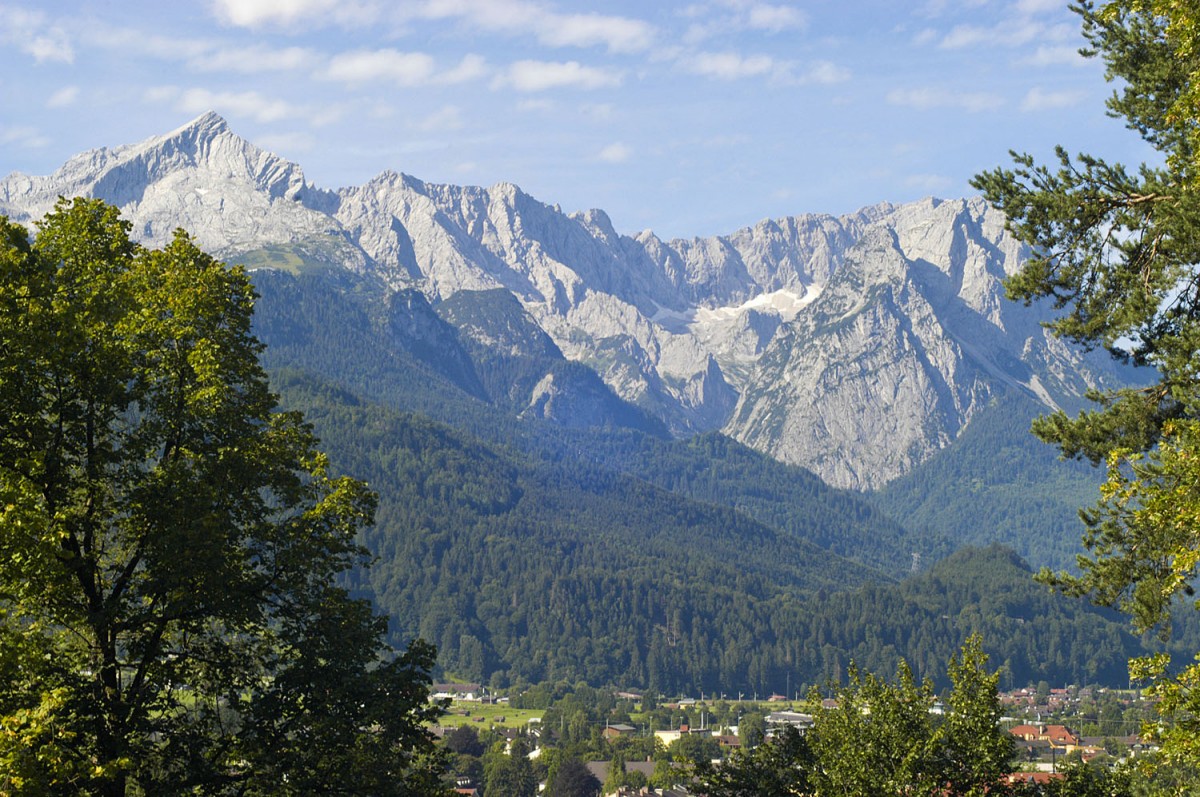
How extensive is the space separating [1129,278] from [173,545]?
26.1m

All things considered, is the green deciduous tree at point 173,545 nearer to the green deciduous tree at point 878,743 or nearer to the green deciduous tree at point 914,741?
the green deciduous tree at point 878,743

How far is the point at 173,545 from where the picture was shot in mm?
30984

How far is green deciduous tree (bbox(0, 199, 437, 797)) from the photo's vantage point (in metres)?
29.7

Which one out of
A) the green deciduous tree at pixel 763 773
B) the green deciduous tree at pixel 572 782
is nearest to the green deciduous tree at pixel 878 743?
the green deciduous tree at pixel 763 773

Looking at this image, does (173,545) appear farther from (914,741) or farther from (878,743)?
(914,741)

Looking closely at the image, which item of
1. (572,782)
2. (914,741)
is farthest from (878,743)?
(572,782)

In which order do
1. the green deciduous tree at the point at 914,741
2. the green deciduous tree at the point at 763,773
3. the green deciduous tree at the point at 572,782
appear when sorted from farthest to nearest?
the green deciduous tree at the point at 572,782 < the green deciduous tree at the point at 763,773 < the green deciduous tree at the point at 914,741

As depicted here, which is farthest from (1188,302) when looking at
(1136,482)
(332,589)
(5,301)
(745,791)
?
(5,301)

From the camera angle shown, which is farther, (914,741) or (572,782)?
(572,782)

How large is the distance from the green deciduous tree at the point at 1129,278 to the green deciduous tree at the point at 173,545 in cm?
1891

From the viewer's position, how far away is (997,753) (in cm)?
3400

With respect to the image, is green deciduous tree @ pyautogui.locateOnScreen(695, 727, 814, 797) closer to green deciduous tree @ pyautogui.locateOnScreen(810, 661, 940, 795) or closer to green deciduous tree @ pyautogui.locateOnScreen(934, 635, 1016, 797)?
green deciduous tree @ pyautogui.locateOnScreen(810, 661, 940, 795)

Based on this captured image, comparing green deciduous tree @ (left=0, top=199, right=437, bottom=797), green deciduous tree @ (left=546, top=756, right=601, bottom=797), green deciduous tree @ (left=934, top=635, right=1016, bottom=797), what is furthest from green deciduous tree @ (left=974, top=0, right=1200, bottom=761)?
green deciduous tree @ (left=546, top=756, right=601, bottom=797)

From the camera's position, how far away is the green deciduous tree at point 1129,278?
32031mm
